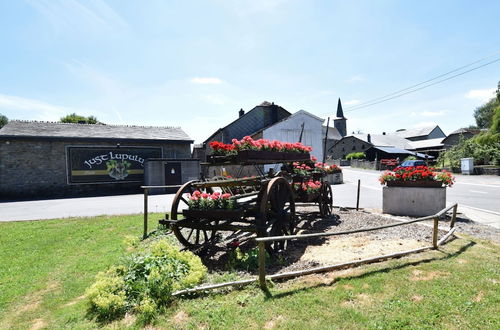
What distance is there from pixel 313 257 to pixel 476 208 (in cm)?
801

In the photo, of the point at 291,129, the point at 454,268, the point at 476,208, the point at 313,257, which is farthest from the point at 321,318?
the point at 291,129

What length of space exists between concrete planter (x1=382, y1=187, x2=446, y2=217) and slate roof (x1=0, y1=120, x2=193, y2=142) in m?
16.3

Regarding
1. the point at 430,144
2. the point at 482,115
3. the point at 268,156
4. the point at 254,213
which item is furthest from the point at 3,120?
the point at 482,115

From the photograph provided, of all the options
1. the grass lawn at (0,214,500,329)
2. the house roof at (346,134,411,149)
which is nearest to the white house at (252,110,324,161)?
the grass lawn at (0,214,500,329)

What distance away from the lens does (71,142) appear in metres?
19.0

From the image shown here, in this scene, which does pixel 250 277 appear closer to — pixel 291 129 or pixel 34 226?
pixel 34 226

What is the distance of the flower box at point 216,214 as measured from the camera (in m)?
4.71

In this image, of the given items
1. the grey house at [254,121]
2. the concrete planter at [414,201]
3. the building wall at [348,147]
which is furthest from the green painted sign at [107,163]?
the building wall at [348,147]

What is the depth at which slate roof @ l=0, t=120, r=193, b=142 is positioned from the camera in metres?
18.6

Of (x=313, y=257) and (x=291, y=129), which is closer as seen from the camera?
(x=313, y=257)

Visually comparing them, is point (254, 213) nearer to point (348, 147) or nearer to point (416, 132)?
point (348, 147)

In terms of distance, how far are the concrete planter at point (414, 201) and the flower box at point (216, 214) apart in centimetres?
598

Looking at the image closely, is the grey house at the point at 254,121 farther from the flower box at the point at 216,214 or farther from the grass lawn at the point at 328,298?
the grass lawn at the point at 328,298

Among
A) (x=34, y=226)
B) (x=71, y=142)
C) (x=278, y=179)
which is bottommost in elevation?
(x=34, y=226)
